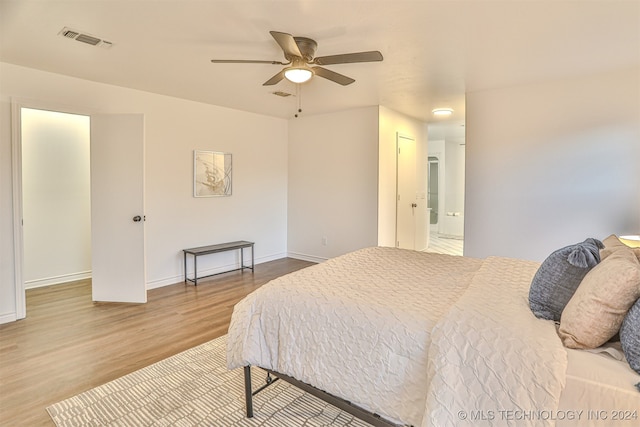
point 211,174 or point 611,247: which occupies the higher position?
point 211,174

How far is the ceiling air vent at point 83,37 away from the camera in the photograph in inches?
99.7

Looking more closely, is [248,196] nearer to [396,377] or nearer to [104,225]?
[104,225]

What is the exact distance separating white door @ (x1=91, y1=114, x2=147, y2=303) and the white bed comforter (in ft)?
8.18

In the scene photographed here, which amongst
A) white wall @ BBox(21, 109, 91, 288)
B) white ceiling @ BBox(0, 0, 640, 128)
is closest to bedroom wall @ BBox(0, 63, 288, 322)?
white ceiling @ BBox(0, 0, 640, 128)

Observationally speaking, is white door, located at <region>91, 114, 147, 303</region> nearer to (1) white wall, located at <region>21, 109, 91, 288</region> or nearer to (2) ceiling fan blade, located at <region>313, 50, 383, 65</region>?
(1) white wall, located at <region>21, 109, 91, 288</region>

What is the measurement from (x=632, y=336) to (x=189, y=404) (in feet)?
7.07

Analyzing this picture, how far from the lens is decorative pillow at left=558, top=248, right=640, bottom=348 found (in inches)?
47.3

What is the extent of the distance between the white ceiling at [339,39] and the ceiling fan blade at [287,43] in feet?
0.58

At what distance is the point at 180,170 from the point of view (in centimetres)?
453

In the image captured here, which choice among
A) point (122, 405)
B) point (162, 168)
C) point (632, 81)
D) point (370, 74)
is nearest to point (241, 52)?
point (370, 74)

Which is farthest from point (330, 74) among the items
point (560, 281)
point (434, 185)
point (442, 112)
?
point (434, 185)

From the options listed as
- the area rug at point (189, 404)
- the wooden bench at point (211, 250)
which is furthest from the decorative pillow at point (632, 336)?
the wooden bench at point (211, 250)

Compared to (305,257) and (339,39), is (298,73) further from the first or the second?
(305,257)

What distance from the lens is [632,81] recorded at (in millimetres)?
3285
